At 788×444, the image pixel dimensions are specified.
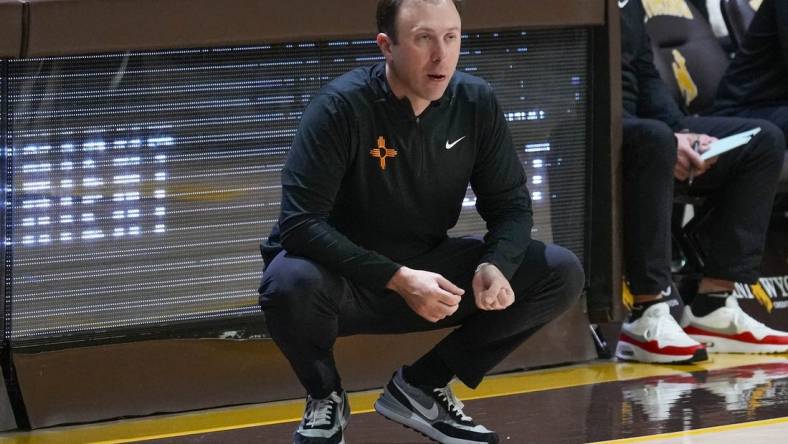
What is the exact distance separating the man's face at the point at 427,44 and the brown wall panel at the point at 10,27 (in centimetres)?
122

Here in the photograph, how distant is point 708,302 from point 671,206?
0.53 m

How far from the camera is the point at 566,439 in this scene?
3213mm

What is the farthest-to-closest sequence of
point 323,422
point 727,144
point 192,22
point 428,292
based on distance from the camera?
point 727,144 → point 192,22 → point 323,422 → point 428,292

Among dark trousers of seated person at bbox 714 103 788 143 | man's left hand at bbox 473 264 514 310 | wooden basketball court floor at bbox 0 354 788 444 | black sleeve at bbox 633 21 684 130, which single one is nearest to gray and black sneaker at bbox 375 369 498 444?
wooden basketball court floor at bbox 0 354 788 444

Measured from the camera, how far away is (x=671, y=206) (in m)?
4.43

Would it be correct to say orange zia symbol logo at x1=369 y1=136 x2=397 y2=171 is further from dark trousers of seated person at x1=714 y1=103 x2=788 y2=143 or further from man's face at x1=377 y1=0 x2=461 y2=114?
dark trousers of seated person at x1=714 y1=103 x2=788 y2=143

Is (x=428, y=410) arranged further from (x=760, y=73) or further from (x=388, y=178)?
(x=760, y=73)

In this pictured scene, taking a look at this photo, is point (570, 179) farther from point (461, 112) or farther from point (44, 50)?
point (44, 50)

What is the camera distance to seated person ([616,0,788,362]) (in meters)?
4.34

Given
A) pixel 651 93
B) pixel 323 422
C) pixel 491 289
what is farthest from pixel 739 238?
pixel 323 422

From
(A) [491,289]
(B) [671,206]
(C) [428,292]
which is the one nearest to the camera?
(C) [428,292]

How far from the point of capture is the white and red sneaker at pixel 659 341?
4.37 meters

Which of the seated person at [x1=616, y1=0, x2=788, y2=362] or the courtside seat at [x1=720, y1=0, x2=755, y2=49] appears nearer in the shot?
the seated person at [x1=616, y1=0, x2=788, y2=362]

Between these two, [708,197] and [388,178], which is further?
[708,197]
